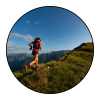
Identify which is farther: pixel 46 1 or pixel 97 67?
pixel 46 1

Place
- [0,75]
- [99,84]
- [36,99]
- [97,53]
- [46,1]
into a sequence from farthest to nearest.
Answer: [46,1] < [97,53] < [0,75] < [36,99] < [99,84]

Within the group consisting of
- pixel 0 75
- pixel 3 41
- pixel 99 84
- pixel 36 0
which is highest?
pixel 36 0

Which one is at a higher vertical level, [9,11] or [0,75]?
[9,11]

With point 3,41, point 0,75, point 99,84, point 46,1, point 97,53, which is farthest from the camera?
Result: point 46,1

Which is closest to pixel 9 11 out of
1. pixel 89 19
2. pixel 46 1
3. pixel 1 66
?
pixel 46 1

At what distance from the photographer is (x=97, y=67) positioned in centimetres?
206

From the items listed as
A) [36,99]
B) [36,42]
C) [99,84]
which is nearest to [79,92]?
[99,84]

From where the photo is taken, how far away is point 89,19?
2.18 m

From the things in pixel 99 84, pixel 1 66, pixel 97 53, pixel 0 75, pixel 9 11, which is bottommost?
pixel 99 84

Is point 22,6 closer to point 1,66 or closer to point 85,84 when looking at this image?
point 1,66

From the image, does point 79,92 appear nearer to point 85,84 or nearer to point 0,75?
point 85,84

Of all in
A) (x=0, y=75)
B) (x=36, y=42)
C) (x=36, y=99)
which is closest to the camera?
(x=36, y=99)

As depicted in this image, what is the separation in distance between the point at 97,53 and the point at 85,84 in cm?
148

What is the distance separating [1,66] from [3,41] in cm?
119
